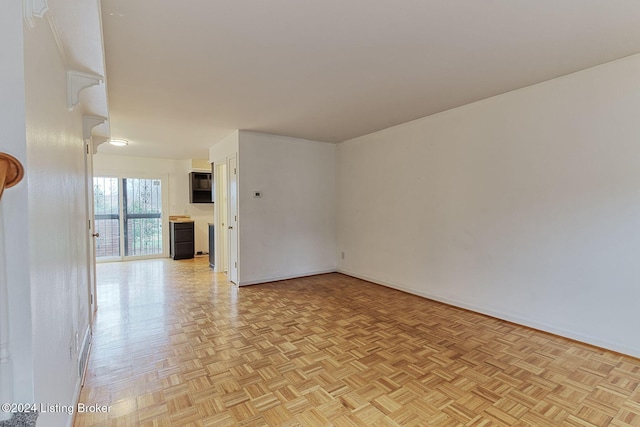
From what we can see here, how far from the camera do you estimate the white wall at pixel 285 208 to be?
15.6 feet

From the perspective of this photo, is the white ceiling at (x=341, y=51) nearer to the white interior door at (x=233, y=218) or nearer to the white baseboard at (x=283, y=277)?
the white interior door at (x=233, y=218)

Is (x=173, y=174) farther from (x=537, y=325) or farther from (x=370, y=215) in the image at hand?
(x=537, y=325)

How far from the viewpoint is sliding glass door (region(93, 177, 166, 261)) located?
21.7 feet

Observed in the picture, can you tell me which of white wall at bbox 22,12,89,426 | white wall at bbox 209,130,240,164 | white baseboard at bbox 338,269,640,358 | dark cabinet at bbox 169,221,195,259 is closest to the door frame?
dark cabinet at bbox 169,221,195,259

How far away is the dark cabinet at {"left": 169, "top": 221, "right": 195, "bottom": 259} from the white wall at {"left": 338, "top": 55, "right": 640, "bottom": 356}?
5.01 metres

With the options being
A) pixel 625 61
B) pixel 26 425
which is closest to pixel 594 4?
pixel 625 61

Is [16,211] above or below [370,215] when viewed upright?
above

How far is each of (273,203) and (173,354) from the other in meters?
2.86

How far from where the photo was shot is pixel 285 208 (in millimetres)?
5148

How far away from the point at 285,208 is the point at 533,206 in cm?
348

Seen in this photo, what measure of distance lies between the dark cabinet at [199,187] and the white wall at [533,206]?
5.18 metres

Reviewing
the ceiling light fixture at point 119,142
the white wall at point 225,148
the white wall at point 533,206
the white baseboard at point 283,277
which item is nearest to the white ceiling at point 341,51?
the white wall at point 533,206

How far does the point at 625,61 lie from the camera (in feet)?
8.14

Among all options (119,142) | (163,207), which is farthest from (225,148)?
(163,207)
